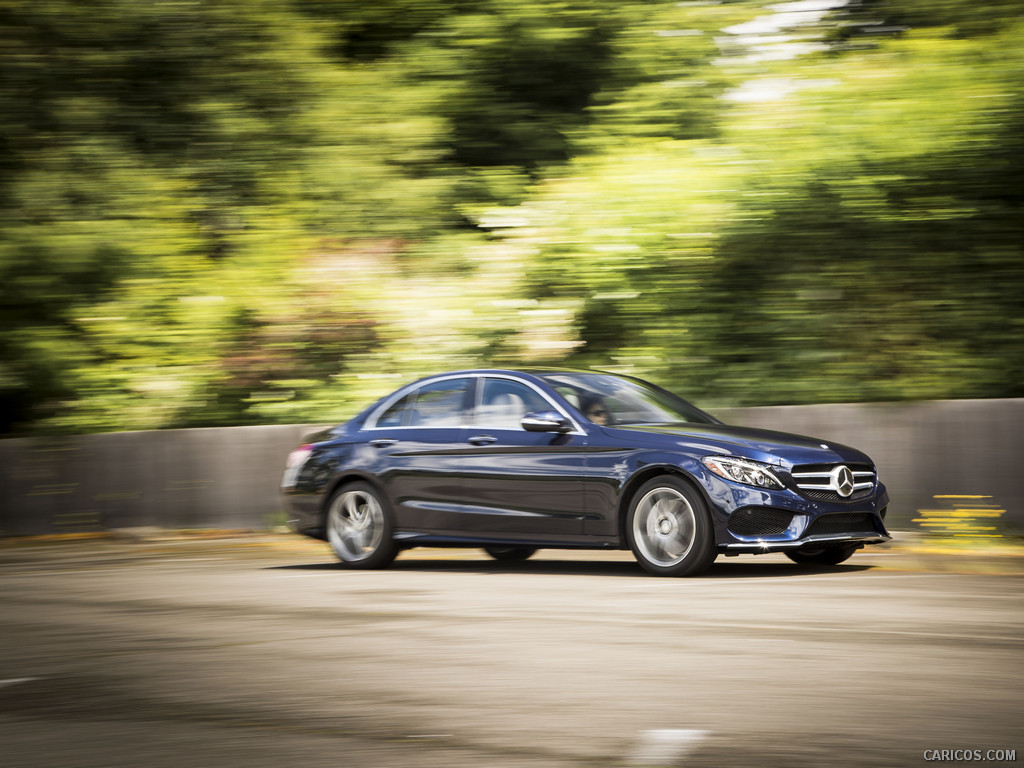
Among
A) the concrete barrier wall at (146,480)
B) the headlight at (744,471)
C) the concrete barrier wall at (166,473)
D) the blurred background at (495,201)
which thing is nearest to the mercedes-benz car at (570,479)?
the headlight at (744,471)

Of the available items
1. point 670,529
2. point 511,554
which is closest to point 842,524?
point 670,529

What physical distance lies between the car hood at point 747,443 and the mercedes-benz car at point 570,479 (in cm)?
1

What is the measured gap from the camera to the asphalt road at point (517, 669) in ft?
17.4

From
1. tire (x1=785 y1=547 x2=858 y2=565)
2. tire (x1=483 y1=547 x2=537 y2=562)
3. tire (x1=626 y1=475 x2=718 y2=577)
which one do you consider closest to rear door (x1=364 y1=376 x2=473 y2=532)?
tire (x1=483 y1=547 x2=537 y2=562)

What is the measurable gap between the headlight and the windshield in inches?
41.9

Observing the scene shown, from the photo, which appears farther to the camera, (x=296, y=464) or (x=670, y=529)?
(x=296, y=464)

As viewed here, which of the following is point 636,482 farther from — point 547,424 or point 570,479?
point 547,424

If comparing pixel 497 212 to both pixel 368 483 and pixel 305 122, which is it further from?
pixel 368 483

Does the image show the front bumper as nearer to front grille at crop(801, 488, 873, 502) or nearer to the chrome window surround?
front grille at crop(801, 488, 873, 502)

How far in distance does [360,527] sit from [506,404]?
156 centimetres

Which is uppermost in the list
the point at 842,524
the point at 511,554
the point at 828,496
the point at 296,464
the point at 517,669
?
the point at 296,464

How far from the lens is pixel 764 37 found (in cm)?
1930

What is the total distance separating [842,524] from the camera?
34.1 feet

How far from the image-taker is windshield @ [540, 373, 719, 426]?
11.1 metres
